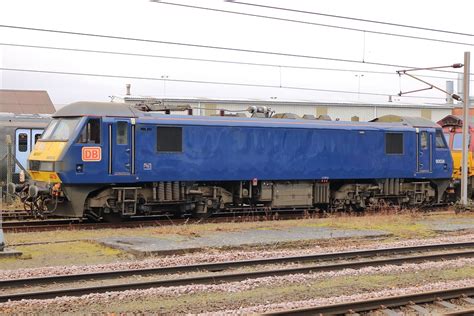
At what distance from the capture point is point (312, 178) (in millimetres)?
20172

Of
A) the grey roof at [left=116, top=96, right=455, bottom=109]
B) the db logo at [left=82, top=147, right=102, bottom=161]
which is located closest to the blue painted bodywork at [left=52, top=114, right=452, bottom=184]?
the db logo at [left=82, top=147, right=102, bottom=161]

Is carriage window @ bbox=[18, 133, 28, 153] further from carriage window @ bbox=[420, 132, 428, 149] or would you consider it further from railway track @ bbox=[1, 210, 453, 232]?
carriage window @ bbox=[420, 132, 428, 149]

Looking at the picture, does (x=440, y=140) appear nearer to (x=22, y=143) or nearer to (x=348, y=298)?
(x=348, y=298)

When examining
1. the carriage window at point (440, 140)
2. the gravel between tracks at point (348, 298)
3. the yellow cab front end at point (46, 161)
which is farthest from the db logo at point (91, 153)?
the carriage window at point (440, 140)

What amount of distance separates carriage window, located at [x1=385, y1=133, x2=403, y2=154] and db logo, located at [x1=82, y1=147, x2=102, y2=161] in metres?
10.2

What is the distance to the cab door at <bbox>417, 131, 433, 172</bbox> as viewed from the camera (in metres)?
22.5

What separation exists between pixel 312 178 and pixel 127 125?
254 inches

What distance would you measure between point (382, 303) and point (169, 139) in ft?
34.2

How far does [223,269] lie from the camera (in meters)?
10.7

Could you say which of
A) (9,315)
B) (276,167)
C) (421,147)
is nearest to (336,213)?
(276,167)

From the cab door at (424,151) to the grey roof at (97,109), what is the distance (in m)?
10.7

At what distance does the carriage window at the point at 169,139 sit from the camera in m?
17.4

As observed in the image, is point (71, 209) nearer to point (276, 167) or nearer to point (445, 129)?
point (276, 167)

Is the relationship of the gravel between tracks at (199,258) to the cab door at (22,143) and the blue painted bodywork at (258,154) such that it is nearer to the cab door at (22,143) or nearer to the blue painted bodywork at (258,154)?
the blue painted bodywork at (258,154)
